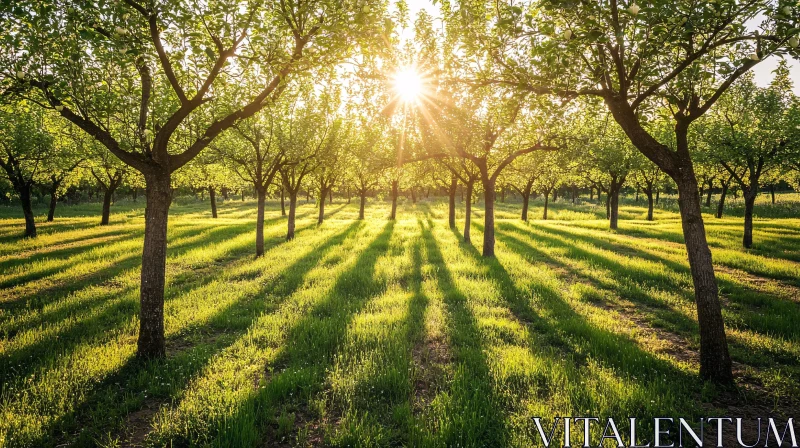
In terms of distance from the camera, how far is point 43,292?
11258mm

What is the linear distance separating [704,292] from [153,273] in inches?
426

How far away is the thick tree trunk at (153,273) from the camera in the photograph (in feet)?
22.7

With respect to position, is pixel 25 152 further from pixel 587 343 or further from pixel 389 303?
pixel 587 343

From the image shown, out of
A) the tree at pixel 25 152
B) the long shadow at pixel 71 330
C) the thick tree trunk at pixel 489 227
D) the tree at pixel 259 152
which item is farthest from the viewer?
the tree at pixel 25 152

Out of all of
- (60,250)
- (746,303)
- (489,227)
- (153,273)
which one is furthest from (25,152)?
(746,303)

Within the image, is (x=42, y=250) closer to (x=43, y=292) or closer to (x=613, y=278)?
(x=43, y=292)

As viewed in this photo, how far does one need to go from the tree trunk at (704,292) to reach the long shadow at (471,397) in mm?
4013

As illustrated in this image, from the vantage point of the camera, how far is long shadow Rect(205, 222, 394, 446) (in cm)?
467

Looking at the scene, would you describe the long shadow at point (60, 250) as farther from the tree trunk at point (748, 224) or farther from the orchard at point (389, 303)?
the tree trunk at point (748, 224)

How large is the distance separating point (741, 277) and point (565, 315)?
31.4 ft

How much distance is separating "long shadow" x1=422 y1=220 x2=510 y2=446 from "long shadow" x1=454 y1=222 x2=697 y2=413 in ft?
4.40

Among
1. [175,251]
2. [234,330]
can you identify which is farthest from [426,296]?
[175,251]

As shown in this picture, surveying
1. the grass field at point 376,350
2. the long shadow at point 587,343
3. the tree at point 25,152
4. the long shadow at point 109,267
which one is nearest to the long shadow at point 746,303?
the grass field at point 376,350

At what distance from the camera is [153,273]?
22.7 feet
